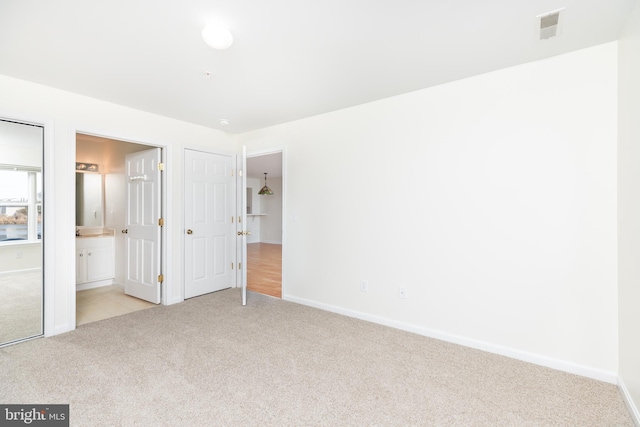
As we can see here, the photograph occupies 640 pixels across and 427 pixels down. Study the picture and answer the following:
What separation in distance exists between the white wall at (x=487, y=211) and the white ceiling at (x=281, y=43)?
11.9 inches

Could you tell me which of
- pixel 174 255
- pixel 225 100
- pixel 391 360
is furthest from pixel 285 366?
pixel 225 100

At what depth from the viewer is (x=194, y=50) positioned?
2203mm

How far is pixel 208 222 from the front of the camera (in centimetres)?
432

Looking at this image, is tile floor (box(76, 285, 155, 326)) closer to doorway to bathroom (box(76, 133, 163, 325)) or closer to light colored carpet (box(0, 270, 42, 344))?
doorway to bathroom (box(76, 133, 163, 325))

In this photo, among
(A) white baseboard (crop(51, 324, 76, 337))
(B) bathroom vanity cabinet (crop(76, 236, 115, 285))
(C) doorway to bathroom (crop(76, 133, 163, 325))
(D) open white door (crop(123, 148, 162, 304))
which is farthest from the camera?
(B) bathroom vanity cabinet (crop(76, 236, 115, 285))

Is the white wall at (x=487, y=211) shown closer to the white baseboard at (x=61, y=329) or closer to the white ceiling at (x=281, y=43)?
the white ceiling at (x=281, y=43)

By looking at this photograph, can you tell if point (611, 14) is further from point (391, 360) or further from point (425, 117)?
point (391, 360)

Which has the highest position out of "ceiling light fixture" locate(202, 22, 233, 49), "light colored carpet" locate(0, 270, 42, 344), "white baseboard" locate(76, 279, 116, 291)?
"ceiling light fixture" locate(202, 22, 233, 49)

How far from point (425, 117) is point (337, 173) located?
112cm

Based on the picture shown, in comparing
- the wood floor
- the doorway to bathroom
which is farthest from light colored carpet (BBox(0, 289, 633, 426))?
the wood floor

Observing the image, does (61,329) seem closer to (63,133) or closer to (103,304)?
(103,304)

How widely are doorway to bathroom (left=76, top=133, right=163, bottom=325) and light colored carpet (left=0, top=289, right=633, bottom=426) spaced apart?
1153 millimetres

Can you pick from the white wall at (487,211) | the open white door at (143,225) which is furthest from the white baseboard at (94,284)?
the white wall at (487,211)

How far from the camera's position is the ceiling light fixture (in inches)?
75.2
